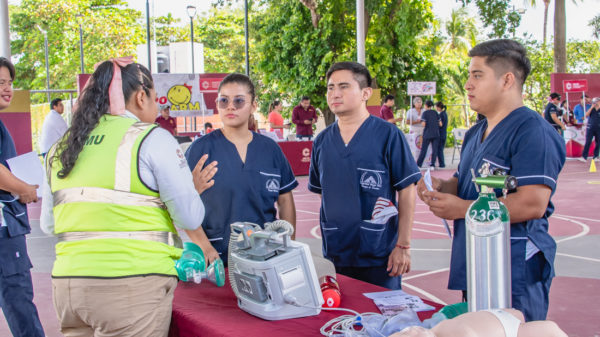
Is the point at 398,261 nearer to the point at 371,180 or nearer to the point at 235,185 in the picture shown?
the point at 371,180

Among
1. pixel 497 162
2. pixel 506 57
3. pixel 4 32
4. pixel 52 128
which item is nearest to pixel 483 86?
pixel 506 57

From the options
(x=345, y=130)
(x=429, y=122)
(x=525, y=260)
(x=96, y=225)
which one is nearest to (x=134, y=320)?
(x=96, y=225)

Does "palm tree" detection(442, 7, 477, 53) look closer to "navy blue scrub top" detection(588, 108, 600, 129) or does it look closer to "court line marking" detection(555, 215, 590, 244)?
"navy blue scrub top" detection(588, 108, 600, 129)

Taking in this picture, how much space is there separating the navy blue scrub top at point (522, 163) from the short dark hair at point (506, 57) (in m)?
0.17

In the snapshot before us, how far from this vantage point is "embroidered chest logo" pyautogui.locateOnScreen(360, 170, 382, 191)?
3.22 meters

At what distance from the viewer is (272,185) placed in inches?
126

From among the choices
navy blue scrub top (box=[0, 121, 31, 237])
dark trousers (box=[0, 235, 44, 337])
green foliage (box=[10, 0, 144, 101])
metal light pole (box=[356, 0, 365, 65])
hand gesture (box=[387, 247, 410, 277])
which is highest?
green foliage (box=[10, 0, 144, 101])

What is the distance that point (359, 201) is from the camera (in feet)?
10.6

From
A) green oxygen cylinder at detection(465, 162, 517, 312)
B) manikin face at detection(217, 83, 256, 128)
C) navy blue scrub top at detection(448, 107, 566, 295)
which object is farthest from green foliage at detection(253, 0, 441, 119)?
green oxygen cylinder at detection(465, 162, 517, 312)

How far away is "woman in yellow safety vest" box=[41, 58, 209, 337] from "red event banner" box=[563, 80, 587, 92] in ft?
60.5

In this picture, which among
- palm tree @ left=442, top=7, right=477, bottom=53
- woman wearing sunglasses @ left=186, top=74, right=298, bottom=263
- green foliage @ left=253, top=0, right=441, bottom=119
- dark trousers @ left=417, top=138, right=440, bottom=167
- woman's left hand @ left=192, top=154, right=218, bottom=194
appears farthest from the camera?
palm tree @ left=442, top=7, right=477, bottom=53

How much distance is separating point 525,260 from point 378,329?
692mm

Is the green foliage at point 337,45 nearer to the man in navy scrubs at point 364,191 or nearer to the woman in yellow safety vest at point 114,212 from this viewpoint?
the man in navy scrubs at point 364,191

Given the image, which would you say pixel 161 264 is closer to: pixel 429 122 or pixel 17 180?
pixel 17 180
